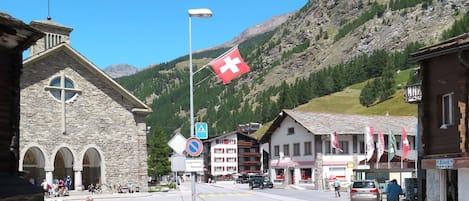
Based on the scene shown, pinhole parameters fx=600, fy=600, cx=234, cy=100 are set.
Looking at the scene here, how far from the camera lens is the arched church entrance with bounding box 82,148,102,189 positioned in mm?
53812

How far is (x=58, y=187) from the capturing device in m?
47.9

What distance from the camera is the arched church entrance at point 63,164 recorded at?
51928 millimetres

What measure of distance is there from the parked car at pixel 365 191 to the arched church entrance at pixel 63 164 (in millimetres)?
26453

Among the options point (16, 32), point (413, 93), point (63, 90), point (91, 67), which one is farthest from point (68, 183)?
point (16, 32)

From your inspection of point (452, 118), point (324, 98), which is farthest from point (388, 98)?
point (452, 118)

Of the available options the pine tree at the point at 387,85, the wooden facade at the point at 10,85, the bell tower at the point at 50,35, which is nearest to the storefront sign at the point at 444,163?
the wooden facade at the point at 10,85

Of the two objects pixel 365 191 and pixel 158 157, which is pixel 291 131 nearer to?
pixel 365 191

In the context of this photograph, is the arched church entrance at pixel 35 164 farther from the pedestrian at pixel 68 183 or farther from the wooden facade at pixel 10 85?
the wooden facade at pixel 10 85

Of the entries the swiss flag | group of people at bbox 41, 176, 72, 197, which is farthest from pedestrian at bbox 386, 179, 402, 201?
group of people at bbox 41, 176, 72, 197

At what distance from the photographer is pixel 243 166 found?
13825cm

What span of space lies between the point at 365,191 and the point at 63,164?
1185 inches

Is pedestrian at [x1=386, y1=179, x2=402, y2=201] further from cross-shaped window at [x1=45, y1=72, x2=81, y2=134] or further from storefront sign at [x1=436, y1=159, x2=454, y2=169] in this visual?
cross-shaped window at [x1=45, y1=72, x2=81, y2=134]

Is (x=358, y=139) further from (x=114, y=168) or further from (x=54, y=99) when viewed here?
(x=54, y=99)

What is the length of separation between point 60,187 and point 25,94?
26.3 feet
